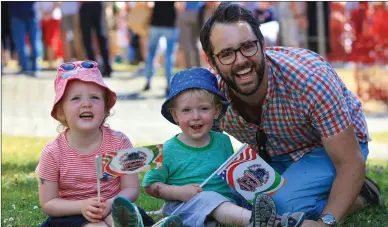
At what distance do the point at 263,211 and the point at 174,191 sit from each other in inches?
22.9

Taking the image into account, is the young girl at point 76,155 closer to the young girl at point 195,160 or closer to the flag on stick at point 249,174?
the young girl at point 195,160

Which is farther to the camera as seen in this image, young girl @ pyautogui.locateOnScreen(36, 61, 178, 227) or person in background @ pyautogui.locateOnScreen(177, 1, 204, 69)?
person in background @ pyautogui.locateOnScreen(177, 1, 204, 69)

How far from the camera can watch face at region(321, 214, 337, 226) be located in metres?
4.31

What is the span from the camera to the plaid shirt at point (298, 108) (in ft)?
14.6

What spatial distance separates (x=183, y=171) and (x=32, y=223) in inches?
38.2

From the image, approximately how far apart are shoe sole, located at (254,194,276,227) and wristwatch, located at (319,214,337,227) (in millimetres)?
391

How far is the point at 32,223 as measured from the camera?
192 inches

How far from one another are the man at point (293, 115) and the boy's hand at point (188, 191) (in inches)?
21.0

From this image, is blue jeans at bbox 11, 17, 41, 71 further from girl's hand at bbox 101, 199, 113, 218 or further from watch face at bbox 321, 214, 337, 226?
watch face at bbox 321, 214, 337, 226

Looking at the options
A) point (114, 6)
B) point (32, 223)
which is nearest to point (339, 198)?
point (32, 223)

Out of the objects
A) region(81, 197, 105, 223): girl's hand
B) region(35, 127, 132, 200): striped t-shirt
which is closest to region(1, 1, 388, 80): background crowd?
region(35, 127, 132, 200): striped t-shirt

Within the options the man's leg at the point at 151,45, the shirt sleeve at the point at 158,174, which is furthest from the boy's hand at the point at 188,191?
the man's leg at the point at 151,45

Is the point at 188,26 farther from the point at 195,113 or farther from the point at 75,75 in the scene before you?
the point at 75,75

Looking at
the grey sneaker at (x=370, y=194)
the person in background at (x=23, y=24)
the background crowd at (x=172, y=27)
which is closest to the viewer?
the grey sneaker at (x=370, y=194)
